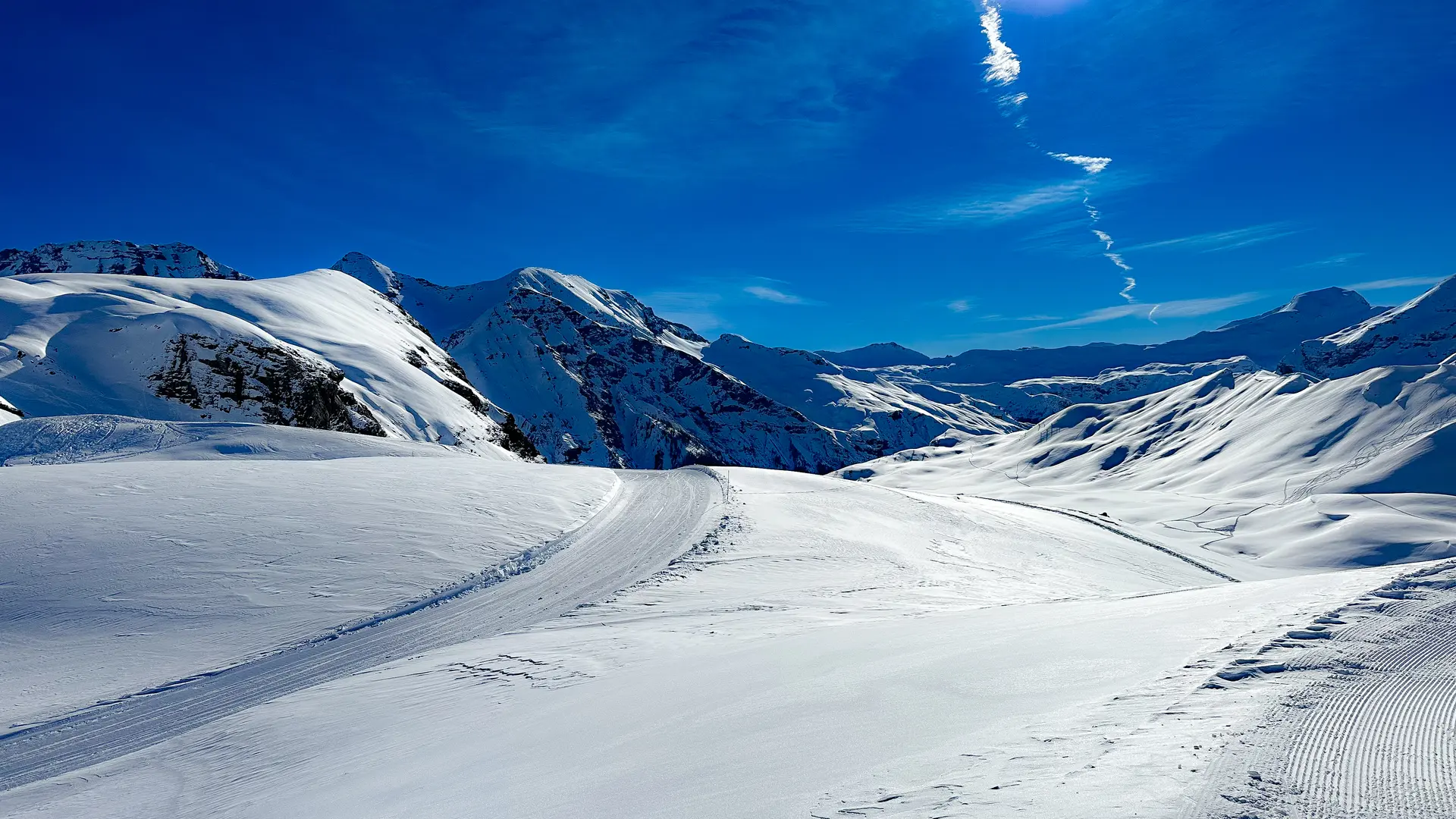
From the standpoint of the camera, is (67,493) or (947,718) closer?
(947,718)

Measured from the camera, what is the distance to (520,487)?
23.2 m

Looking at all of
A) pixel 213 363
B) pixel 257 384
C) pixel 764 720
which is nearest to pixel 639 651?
pixel 764 720

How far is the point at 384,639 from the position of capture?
11633 mm

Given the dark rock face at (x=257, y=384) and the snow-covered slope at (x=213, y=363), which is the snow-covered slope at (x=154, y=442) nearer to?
the snow-covered slope at (x=213, y=363)

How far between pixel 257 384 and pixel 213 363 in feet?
8.04

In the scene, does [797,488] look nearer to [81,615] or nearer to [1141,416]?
[81,615]

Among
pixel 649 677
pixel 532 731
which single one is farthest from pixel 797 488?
pixel 532 731

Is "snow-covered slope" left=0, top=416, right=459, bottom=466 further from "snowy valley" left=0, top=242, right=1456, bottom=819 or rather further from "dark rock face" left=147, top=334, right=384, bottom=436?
"dark rock face" left=147, top=334, right=384, bottom=436

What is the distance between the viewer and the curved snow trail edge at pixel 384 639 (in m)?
8.39

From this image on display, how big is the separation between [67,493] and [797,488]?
22.1 metres

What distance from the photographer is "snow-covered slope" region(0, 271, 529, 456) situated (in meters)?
38.2

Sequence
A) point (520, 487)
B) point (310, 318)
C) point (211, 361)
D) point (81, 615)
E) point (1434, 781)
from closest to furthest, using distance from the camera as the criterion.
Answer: point (1434, 781), point (81, 615), point (520, 487), point (211, 361), point (310, 318)

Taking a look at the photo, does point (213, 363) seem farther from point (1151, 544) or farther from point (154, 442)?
point (1151, 544)

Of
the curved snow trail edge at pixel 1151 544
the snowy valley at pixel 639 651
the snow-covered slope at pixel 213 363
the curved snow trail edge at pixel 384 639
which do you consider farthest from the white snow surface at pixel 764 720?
the snow-covered slope at pixel 213 363
